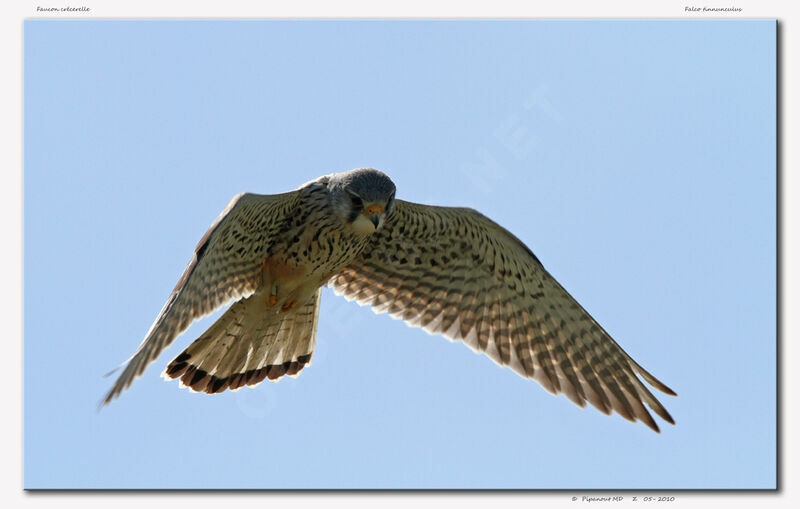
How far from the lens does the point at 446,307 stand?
25.4ft

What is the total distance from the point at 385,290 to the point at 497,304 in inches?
33.4

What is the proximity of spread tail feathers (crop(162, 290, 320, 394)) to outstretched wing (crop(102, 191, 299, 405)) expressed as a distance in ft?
1.03

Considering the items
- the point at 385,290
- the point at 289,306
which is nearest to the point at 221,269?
the point at 289,306

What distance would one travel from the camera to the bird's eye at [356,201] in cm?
660

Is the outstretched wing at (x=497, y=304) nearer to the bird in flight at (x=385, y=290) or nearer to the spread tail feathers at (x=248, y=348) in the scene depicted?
the bird in flight at (x=385, y=290)

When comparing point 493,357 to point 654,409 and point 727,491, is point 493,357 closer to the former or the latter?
point 654,409

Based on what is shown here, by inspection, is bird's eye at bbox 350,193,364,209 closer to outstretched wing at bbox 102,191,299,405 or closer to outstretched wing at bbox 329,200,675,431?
outstretched wing at bbox 102,191,299,405

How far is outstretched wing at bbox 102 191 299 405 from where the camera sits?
5639 mm

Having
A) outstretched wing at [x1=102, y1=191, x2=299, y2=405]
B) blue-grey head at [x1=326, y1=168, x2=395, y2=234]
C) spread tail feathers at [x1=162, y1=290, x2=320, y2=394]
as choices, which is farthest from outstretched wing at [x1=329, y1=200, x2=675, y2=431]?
outstretched wing at [x1=102, y1=191, x2=299, y2=405]

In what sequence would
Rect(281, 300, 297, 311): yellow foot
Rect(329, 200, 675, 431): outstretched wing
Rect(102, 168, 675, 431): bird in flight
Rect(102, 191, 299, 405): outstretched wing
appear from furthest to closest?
1. Rect(329, 200, 675, 431): outstretched wing
2. Rect(281, 300, 297, 311): yellow foot
3. Rect(102, 168, 675, 431): bird in flight
4. Rect(102, 191, 299, 405): outstretched wing

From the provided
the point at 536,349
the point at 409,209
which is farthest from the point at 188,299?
Answer: the point at 536,349

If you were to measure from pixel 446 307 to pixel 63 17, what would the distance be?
3.35 m

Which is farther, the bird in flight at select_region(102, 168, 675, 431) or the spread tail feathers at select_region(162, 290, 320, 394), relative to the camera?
the spread tail feathers at select_region(162, 290, 320, 394)

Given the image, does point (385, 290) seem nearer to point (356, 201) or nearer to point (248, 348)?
point (248, 348)
